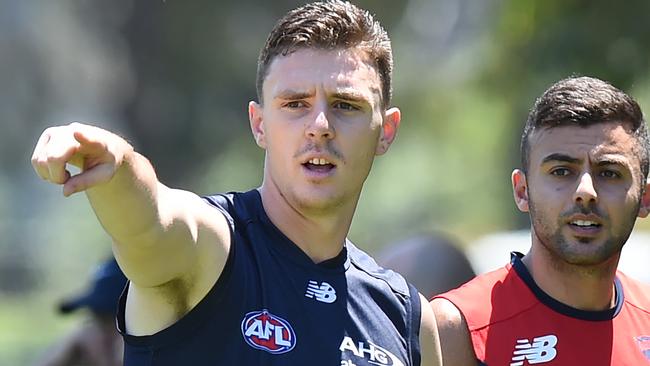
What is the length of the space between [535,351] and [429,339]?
0.48m

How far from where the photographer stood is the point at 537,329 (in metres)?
4.47

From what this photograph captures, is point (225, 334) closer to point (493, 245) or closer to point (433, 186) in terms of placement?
point (493, 245)

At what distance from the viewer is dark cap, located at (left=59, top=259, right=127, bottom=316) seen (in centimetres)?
650

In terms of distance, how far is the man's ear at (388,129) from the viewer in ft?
13.5

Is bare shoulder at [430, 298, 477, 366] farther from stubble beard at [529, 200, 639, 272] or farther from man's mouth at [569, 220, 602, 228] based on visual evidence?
man's mouth at [569, 220, 602, 228]

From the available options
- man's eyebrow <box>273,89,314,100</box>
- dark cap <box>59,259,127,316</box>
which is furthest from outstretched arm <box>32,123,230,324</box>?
A: dark cap <box>59,259,127,316</box>

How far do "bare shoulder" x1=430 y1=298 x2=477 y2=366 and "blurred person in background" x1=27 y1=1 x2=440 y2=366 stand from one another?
22 cm

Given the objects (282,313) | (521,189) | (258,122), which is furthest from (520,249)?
(282,313)

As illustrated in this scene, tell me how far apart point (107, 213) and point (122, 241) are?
0.10 m

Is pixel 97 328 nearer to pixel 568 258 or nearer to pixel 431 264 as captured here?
pixel 431 264

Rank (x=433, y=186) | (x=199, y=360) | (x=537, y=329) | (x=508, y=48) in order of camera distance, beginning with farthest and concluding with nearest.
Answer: (x=433, y=186) → (x=508, y=48) → (x=537, y=329) → (x=199, y=360)

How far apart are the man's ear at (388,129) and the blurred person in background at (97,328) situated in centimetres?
260

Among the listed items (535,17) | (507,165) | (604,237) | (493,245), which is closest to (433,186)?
(507,165)

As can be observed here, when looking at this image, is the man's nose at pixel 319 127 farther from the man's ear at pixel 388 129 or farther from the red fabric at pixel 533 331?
the red fabric at pixel 533 331
